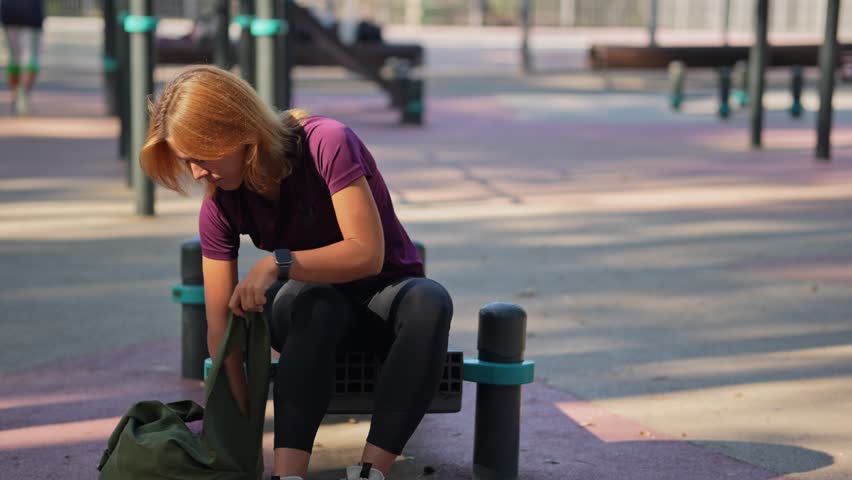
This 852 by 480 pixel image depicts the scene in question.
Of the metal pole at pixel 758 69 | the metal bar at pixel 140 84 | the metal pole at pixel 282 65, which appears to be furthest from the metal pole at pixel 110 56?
the metal pole at pixel 758 69

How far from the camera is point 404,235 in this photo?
362 centimetres

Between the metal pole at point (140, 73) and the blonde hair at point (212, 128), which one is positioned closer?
the blonde hair at point (212, 128)

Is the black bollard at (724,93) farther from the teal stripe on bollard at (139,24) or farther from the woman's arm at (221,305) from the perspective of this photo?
the woman's arm at (221,305)

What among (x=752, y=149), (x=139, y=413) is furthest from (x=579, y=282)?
(x=752, y=149)

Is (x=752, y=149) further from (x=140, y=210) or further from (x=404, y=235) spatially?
(x=404, y=235)

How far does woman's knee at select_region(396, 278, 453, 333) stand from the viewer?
332 centimetres

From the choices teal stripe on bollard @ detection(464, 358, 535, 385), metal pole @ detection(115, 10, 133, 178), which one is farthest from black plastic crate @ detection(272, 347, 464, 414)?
metal pole @ detection(115, 10, 133, 178)

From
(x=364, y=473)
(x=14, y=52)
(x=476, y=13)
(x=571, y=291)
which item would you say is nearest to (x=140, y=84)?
(x=571, y=291)

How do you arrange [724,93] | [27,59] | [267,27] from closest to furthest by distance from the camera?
1. [267,27]
2. [27,59]
3. [724,93]

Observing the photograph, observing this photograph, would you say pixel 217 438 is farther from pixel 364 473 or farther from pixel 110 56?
pixel 110 56

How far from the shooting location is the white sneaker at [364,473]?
328cm

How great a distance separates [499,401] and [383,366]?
1.23ft

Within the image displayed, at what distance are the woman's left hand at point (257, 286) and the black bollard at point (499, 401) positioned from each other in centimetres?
63

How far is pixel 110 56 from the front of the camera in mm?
14375
